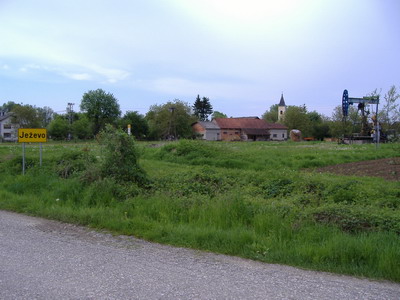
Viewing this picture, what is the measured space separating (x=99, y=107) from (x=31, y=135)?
8882 centimetres

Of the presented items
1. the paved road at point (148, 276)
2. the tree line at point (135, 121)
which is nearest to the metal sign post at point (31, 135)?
the paved road at point (148, 276)

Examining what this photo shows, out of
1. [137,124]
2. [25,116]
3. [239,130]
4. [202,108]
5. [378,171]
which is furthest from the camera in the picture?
[202,108]

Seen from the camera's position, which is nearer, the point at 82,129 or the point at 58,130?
the point at 58,130

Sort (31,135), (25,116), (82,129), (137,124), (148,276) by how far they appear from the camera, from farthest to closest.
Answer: (82,129) < (137,124) < (25,116) < (31,135) < (148,276)

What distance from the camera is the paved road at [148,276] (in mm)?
4559

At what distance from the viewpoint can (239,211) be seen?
8391 millimetres

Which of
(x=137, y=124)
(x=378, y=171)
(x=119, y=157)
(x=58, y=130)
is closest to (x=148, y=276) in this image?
(x=119, y=157)

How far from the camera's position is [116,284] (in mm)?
4859

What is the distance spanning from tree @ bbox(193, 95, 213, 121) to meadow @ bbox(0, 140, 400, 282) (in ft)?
368

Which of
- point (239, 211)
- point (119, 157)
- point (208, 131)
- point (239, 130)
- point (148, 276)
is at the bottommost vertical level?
point (148, 276)

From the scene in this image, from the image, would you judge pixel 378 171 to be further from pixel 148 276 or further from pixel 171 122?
pixel 171 122

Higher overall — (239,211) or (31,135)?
(31,135)

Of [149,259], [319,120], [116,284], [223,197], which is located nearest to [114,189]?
[223,197]

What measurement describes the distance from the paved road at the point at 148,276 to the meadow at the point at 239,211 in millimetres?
491
